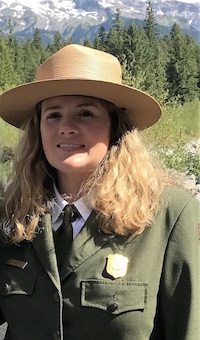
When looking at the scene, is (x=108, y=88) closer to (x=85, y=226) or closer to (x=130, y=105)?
(x=130, y=105)

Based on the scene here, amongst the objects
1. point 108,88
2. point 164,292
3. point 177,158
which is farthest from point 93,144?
point 177,158

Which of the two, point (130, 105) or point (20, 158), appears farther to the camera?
point (20, 158)

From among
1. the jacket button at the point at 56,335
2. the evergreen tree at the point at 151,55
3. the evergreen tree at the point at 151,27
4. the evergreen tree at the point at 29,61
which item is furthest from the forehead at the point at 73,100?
the evergreen tree at the point at 151,27

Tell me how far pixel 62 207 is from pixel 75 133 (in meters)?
0.25

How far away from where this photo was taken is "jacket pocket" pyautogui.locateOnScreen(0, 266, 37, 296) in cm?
169

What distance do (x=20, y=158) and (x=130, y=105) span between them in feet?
1.43

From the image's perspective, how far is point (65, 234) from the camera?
5.66 feet

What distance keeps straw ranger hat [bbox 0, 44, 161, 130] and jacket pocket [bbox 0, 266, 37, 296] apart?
563 mm

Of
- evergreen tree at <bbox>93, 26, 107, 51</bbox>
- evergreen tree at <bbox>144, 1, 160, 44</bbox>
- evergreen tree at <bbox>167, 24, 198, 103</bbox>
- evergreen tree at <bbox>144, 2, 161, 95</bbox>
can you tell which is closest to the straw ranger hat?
evergreen tree at <bbox>144, 2, 161, 95</bbox>

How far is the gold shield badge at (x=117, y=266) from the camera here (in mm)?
1629

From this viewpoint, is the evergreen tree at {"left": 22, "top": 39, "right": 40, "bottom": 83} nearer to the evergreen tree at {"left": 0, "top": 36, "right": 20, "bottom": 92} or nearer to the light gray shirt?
the evergreen tree at {"left": 0, "top": 36, "right": 20, "bottom": 92}

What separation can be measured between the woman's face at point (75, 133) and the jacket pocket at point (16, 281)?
0.34m

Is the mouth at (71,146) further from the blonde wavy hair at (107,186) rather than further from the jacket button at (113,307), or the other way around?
the jacket button at (113,307)

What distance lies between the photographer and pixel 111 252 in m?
1.65
